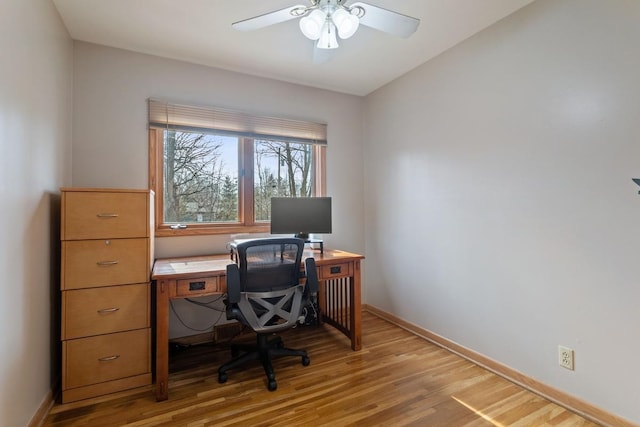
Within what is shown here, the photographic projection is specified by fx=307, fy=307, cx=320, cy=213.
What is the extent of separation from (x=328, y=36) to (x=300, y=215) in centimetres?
150

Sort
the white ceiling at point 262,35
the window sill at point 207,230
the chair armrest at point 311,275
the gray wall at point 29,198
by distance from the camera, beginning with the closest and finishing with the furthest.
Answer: the gray wall at point 29,198 → the white ceiling at point 262,35 → the chair armrest at point 311,275 → the window sill at point 207,230

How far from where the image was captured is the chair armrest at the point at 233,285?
1975mm

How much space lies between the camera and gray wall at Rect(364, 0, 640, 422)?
1.60 m

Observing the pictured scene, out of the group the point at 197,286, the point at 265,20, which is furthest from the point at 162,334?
the point at 265,20

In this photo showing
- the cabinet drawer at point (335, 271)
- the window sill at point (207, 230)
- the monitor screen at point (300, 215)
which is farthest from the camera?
the monitor screen at point (300, 215)

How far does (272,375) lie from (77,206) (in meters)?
1.61

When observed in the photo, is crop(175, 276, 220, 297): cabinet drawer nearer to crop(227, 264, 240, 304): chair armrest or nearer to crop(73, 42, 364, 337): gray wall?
crop(227, 264, 240, 304): chair armrest

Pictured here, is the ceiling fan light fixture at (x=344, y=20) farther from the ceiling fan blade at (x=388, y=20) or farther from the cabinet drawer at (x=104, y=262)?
the cabinet drawer at (x=104, y=262)

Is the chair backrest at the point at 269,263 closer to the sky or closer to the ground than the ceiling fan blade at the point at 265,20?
closer to the ground

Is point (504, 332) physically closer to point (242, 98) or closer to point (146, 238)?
point (146, 238)

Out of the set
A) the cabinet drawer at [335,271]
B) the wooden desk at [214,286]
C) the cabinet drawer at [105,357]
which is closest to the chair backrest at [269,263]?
the wooden desk at [214,286]

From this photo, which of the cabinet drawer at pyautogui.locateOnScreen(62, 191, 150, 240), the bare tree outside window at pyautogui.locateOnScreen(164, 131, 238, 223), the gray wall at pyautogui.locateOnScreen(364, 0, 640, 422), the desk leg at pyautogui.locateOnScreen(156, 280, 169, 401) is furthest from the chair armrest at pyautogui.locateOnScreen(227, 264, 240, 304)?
the gray wall at pyautogui.locateOnScreen(364, 0, 640, 422)

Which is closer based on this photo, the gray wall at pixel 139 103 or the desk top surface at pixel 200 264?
the desk top surface at pixel 200 264

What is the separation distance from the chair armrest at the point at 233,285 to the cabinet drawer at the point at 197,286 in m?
0.15
